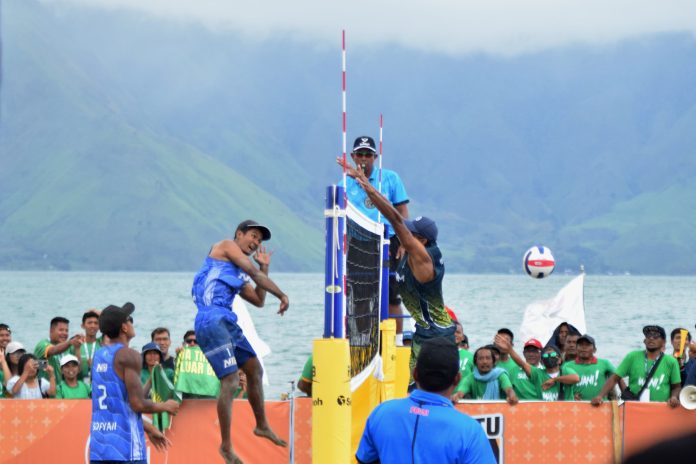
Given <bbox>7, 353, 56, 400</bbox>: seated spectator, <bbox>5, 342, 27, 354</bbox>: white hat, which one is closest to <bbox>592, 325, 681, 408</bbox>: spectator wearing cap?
<bbox>7, 353, 56, 400</bbox>: seated spectator

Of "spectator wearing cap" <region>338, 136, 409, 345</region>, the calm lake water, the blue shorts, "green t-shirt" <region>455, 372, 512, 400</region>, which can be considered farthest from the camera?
the calm lake water

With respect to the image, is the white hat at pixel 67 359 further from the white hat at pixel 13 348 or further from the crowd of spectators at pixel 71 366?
the white hat at pixel 13 348

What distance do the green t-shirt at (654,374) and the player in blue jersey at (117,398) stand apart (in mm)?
5620

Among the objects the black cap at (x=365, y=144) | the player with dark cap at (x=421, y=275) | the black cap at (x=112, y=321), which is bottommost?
the black cap at (x=112, y=321)

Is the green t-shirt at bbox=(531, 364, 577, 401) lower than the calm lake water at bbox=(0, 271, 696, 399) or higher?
lower

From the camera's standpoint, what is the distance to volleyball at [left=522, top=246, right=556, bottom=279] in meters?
18.1

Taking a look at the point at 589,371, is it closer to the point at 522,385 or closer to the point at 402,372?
the point at 522,385

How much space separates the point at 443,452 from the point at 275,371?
36.7 m

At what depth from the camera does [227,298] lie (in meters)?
9.70

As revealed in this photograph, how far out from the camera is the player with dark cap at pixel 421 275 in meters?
9.60

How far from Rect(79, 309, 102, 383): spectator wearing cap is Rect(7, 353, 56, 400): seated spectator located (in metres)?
0.47

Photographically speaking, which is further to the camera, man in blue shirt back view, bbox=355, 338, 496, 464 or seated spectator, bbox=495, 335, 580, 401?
seated spectator, bbox=495, 335, 580, 401

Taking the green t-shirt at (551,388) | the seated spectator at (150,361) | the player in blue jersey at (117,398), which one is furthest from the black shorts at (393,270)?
the player in blue jersey at (117,398)

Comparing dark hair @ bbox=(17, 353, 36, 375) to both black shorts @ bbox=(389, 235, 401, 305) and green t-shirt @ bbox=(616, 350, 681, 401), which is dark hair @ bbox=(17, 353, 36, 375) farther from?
green t-shirt @ bbox=(616, 350, 681, 401)
